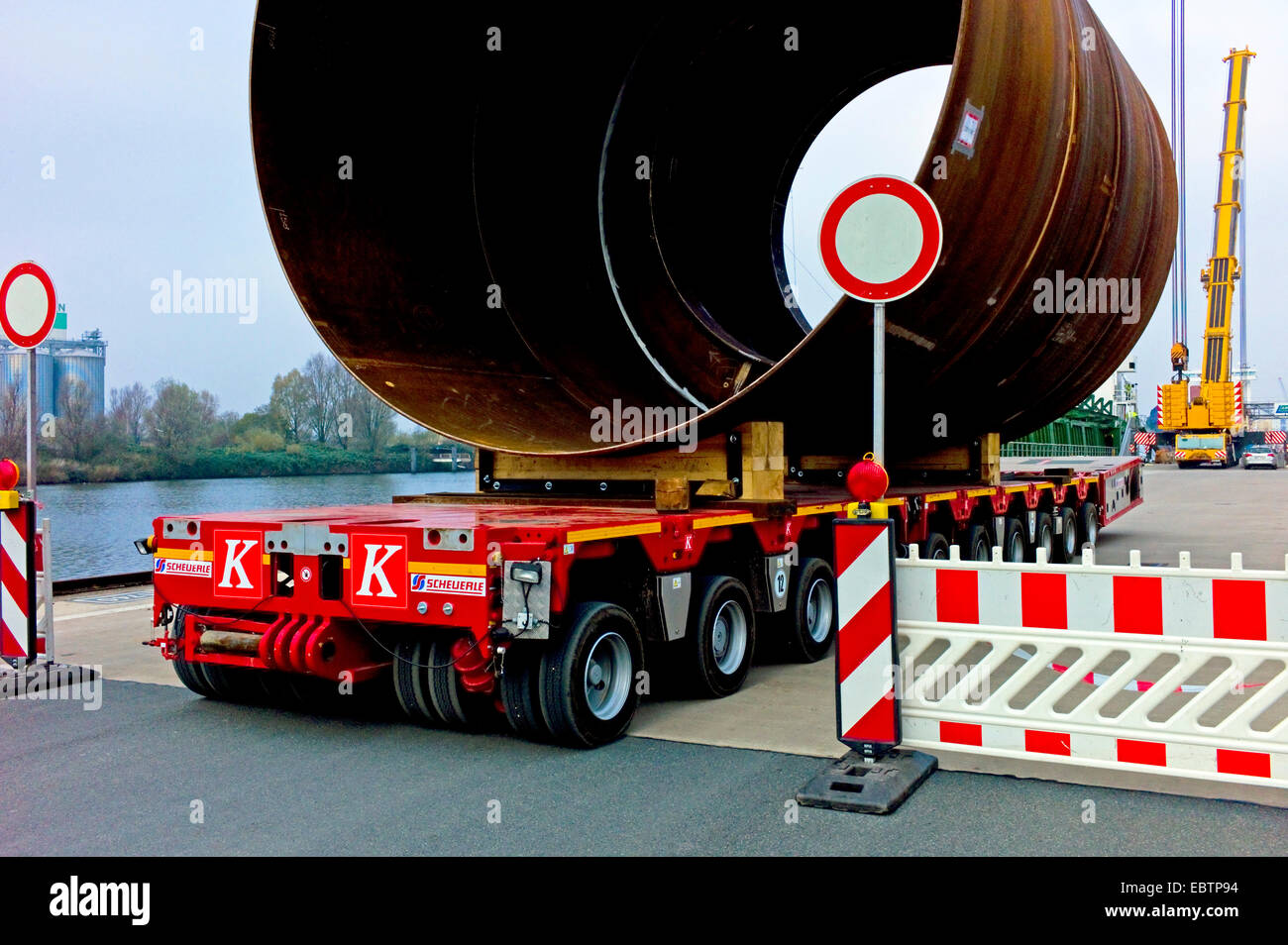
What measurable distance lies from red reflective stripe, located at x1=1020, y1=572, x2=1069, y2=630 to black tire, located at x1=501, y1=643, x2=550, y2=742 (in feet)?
6.94

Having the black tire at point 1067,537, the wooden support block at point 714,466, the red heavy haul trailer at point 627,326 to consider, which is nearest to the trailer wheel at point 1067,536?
the black tire at point 1067,537

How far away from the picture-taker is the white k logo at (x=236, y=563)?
5.38 m

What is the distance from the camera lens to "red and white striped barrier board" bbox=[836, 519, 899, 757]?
4527 mm

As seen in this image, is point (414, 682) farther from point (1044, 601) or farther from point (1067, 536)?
point (1067, 536)

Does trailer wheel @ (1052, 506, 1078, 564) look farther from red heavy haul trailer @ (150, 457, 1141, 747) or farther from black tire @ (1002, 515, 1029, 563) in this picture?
red heavy haul trailer @ (150, 457, 1141, 747)

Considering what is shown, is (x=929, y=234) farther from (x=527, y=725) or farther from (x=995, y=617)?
(x=527, y=725)

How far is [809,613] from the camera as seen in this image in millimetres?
7531

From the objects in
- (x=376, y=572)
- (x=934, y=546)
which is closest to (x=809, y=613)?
(x=934, y=546)

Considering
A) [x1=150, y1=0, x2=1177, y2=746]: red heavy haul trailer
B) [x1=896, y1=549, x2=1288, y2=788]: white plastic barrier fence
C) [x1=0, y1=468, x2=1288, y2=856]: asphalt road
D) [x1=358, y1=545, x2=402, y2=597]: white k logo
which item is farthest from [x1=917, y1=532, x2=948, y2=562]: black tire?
[x1=358, y1=545, x2=402, y2=597]: white k logo

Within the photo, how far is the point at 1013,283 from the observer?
682 cm

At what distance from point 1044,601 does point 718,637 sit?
7.59 feet

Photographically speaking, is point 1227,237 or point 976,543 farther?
point 1227,237
